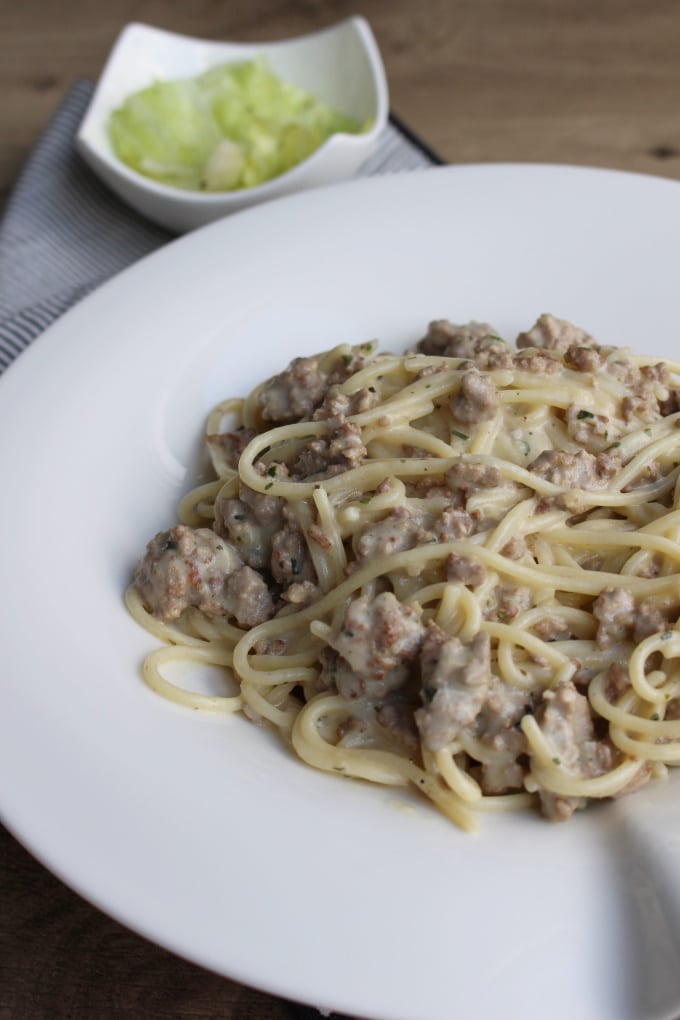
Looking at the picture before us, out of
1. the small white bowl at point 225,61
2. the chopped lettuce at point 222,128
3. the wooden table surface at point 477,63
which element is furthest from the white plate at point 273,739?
the wooden table surface at point 477,63

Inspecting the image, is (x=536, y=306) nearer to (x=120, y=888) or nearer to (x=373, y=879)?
(x=373, y=879)

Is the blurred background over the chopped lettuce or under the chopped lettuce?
under

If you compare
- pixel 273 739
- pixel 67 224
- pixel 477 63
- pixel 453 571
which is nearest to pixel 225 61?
pixel 67 224

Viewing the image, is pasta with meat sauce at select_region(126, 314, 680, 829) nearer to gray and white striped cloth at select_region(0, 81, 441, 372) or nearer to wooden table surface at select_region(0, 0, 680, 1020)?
gray and white striped cloth at select_region(0, 81, 441, 372)

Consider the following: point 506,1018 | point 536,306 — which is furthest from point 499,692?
point 536,306

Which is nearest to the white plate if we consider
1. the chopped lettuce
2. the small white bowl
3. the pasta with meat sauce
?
the pasta with meat sauce

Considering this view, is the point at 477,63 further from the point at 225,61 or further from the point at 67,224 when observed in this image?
the point at 67,224
